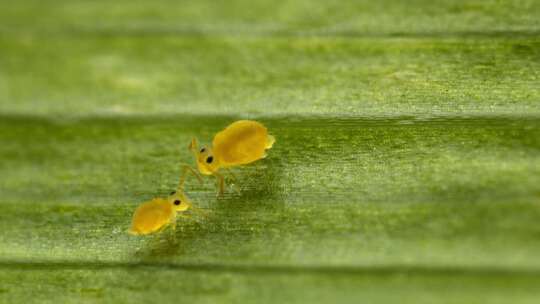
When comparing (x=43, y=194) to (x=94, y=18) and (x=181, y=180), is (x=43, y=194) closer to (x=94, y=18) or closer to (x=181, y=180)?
(x=181, y=180)

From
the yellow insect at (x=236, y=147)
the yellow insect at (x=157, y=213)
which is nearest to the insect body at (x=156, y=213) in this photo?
the yellow insect at (x=157, y=213)

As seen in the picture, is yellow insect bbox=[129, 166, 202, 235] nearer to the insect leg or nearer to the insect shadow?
the insect shadow

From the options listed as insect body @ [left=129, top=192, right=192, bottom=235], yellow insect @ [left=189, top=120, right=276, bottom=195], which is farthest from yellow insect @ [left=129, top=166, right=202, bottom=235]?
yellow insect @ [left=189, top=120, right=276, bottom=195]

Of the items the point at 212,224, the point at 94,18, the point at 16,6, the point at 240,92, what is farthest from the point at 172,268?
the point at 16,6

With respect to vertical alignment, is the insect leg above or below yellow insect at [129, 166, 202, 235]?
above

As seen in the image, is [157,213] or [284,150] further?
[284,150]

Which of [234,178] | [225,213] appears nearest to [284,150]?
[234,178]

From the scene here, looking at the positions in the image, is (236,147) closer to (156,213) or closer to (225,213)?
(225,213)
